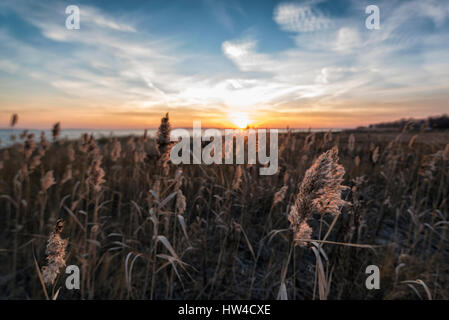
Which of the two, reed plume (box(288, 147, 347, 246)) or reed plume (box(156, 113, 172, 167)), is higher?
reed plume (box(156, 113, 172, 167))

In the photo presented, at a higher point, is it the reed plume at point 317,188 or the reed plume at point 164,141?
the reed plume at point 164,141

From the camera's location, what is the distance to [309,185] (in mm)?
1240

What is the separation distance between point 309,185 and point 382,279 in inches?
88.5

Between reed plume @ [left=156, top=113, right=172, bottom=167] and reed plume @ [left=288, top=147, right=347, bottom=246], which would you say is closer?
reed plume @ [left=288, top=147, right=347, bottom=246]

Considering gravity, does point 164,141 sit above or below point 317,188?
above

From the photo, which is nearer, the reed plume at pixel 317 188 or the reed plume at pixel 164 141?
the reed plume at pixel 317 188

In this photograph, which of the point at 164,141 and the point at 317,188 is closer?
the point at 317,188

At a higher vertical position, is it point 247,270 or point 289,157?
point 289,157
